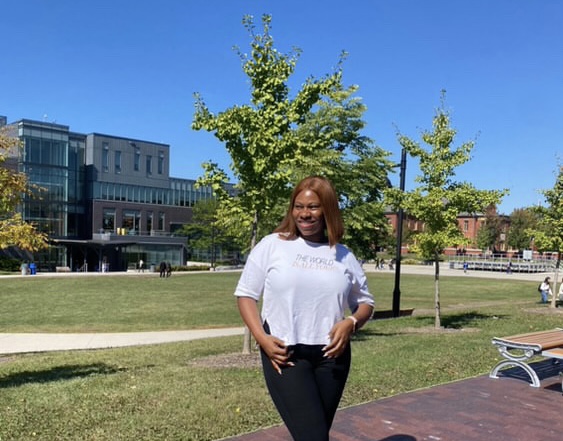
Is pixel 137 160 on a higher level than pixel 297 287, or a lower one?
higher

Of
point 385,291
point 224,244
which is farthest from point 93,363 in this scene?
point 224,244

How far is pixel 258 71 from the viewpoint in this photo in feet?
29.9

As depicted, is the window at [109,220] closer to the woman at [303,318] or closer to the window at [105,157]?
the window at [105,157]

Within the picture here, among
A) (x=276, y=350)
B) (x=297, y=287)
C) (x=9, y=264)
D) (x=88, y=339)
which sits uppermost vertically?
(x=297, y=287)

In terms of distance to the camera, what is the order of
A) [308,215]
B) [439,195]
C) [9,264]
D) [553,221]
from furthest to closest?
[9,264]
[553,221]
[439,195]
[308,215]

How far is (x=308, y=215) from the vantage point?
8.89 feet

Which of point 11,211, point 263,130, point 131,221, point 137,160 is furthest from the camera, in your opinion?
point 137,160

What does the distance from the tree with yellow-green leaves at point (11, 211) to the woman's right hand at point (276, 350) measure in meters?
4.86

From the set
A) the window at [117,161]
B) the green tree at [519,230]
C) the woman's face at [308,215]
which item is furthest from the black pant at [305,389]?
the green tree at [519,230]

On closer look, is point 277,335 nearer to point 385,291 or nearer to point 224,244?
point 385,291

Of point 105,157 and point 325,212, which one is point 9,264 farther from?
point 325,212

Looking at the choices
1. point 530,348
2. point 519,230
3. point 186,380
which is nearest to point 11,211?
point 186,380

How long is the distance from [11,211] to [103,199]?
65.3 m

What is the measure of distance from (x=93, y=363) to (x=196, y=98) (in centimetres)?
450
